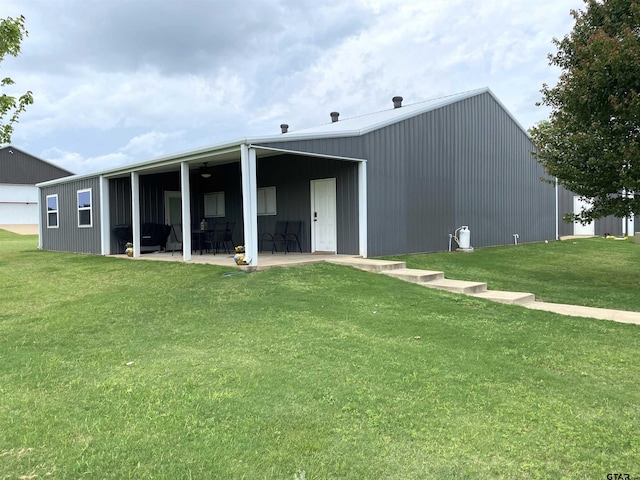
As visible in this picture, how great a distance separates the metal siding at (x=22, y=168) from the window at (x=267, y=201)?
106 ft

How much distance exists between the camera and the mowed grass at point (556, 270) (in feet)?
24.9

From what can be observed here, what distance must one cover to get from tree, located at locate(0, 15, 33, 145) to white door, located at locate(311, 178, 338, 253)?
251 inches

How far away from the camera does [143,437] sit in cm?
253

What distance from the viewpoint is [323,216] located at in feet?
38.1

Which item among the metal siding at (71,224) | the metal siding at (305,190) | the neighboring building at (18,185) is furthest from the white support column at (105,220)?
the neighboring building at (18,185)

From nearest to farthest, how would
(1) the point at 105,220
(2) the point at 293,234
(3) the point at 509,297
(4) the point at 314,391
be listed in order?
(4) the point at 314,391
(3) the point at 509,297
(2) the point at 293,234
(1) the point at 105,220

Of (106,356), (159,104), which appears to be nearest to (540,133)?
(106,356)

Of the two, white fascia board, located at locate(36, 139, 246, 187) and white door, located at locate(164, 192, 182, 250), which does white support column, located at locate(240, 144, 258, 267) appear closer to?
white fascia board, located at locate(36, 139, 246, 187)

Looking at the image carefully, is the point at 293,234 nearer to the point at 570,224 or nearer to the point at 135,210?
the point at 135,210

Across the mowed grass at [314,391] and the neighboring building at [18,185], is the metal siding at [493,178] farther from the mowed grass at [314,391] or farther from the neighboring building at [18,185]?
the neighboring building at [18,185]

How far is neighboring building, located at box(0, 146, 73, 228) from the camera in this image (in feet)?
117

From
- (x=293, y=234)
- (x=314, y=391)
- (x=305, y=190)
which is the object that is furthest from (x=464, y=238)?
(x=314, y=391)

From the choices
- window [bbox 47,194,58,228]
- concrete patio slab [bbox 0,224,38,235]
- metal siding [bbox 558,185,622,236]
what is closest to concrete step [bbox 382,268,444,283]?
window [bbox 47,194,58,228]

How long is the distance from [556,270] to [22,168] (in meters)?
40.3
